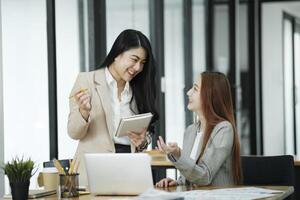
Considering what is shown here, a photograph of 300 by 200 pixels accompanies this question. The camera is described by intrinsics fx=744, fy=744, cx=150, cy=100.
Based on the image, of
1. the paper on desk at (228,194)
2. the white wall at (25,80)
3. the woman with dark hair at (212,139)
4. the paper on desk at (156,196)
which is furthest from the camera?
the white wall at (25,80)

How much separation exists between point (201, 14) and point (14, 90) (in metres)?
4.57

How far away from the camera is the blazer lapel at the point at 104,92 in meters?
3.89

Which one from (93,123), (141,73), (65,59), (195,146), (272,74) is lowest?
(195,146)

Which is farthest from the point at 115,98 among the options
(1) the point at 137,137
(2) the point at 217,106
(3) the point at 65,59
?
(3) the point at 65,59

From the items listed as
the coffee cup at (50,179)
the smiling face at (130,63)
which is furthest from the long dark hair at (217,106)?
the coffee cup at (50,179)

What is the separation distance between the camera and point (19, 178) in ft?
10.0

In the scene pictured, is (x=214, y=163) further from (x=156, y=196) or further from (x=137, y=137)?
(x=156, y=196)

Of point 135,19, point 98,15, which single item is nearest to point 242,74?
point 135,19

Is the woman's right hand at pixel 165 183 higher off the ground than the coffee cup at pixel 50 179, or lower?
lower

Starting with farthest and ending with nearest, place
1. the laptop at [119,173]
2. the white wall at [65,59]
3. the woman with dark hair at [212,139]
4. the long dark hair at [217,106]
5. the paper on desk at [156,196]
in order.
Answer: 1. the white wall at [65,59]
2. the long dark hair at [217,106]
3. the woman with dark hair at [212,139]
4. the laptop at [119,173]
5. the paper on desk at [156,196]

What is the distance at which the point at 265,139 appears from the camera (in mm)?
10680

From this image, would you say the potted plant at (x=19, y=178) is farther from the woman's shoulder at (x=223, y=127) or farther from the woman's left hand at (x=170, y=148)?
the woman's shoulder at (x=223, y=127)

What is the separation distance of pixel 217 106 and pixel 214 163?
0.32m

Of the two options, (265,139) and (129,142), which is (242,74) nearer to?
(265,139)
